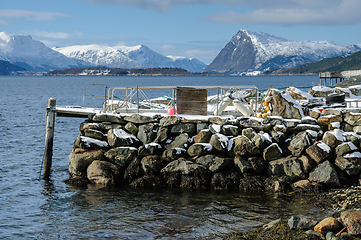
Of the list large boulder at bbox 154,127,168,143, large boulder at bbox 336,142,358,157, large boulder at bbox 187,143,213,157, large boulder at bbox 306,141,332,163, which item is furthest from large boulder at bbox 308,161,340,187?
large boulder at bbox 154,127,168,143

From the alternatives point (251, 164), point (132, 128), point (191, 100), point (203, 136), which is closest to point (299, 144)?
point (251, 164)

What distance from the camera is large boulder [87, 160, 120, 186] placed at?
17.2 meters

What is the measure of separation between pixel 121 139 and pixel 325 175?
961 centimetres

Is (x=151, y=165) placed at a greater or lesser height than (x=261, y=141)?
lesser

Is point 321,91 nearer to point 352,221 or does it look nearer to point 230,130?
point 230,130

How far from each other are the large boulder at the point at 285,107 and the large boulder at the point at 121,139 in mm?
7221

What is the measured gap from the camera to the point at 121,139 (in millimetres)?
18188

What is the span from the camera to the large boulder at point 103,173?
56.6 feet

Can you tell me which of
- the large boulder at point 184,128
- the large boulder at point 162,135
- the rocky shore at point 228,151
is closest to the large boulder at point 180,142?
the rocky shore at point 228,151

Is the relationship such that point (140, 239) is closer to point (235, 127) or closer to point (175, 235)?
point (175, 235)

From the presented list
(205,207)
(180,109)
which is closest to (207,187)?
(205,207)

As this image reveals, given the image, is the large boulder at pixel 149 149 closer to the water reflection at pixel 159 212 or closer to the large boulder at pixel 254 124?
the water reflection at pixel 159 212

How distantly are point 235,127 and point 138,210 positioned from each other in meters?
6.41

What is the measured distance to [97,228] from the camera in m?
12.4
